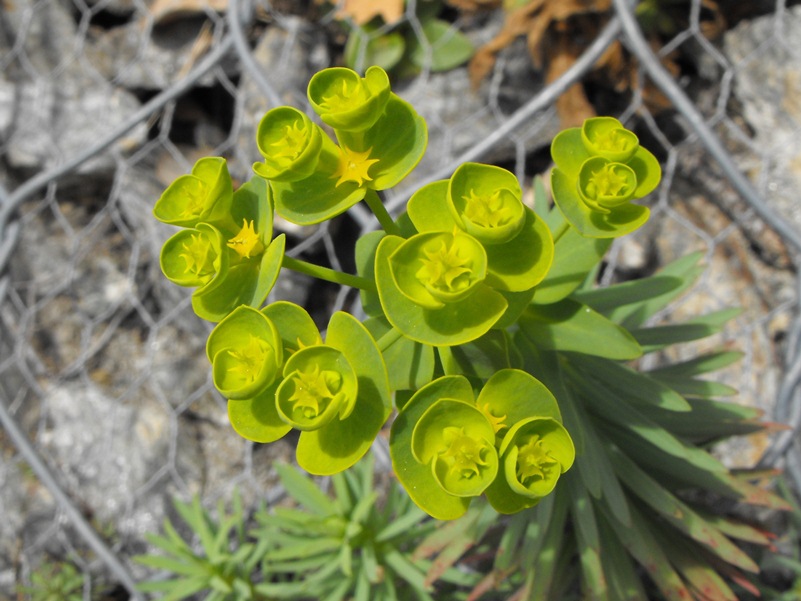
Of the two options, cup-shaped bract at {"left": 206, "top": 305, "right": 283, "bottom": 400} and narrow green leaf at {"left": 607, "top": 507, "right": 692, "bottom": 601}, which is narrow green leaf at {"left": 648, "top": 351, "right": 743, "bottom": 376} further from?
cup-shaped bract at {"left": 206, "top": 305, "right": 283, "bottom": 400}

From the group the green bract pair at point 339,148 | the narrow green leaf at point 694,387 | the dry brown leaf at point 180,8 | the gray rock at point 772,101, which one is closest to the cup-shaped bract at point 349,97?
the green bract pair at point 339,148

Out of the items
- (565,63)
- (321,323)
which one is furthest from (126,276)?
(565,63)

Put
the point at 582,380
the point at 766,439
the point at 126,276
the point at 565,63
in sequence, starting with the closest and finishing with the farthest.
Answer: the point at 582,380, the point at 766,439, the point at 565,63, the point at 126,276

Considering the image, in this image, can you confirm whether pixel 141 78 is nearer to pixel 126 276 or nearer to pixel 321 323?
pixel 126 276

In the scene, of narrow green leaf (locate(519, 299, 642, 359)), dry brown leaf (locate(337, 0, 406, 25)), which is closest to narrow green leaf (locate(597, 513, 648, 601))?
narrow green leaf (locate(519, 299, 642, 359))

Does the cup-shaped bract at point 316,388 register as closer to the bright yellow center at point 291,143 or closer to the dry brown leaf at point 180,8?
the bright yellow center at point 291,143

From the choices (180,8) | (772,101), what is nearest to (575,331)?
(772,101)

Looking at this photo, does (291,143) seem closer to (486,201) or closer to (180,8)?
(486,201)
